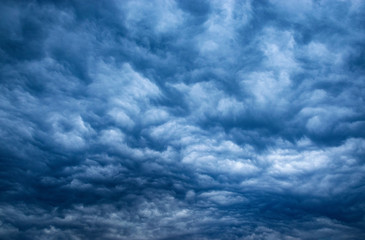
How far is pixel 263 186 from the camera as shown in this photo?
20.8m

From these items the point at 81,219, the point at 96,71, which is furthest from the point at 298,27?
the point at 81,219

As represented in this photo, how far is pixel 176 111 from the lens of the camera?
1433cm

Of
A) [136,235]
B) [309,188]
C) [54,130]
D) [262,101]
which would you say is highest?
[262,101]

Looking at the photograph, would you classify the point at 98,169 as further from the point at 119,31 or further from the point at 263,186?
the point at 263,186

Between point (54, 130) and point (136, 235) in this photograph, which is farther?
point (136, 235)

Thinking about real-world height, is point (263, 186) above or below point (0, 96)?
below

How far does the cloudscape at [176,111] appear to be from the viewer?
1002 cm

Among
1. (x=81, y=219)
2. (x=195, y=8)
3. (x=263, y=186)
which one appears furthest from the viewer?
(x=81, y=219)

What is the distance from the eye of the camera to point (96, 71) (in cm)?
1170

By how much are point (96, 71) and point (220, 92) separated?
7313mm

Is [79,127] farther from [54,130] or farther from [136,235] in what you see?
[136,235]

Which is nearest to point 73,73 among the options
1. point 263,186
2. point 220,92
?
point 220,92

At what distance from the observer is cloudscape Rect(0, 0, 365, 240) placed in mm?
10023

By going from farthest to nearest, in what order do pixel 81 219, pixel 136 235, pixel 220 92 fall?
pixel 136 235 → pixel 81 219 → pixel 220 92
